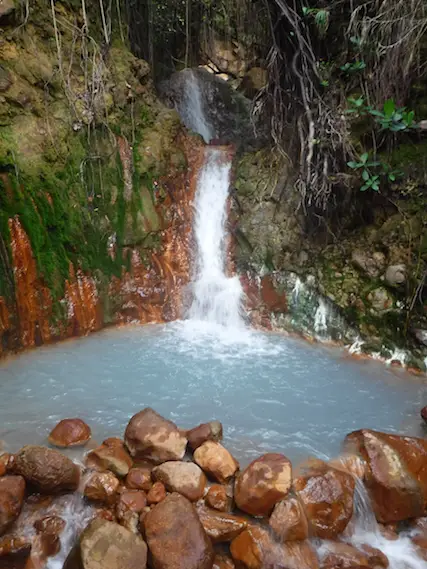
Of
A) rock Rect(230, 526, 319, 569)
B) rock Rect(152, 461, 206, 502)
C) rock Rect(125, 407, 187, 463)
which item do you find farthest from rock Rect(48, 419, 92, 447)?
rock Rect(230, 526, 319, 569)

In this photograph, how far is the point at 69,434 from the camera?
10.4ft

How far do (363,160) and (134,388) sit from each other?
383 cm

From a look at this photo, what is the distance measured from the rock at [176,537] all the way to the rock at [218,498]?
243 millimetres

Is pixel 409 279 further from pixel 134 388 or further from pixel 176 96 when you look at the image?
pixel 176 96

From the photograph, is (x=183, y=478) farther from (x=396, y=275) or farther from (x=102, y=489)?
(x=396, y=275)

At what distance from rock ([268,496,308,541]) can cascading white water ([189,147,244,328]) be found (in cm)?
343

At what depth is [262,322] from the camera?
19.5 ft

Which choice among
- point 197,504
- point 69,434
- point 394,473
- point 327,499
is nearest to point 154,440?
point 197,504

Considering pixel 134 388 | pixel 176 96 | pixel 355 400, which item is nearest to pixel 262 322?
pixel 355 400

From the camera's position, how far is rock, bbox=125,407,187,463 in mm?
2979

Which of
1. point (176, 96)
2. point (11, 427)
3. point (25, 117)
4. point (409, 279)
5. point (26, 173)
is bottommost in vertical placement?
point (11, 427)

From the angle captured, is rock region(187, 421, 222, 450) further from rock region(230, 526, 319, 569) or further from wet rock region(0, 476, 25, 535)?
wet rock region(0, 476, 25, 535)

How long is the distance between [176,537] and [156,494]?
0.38 m

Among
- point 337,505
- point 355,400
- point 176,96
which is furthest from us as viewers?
point 176,96
